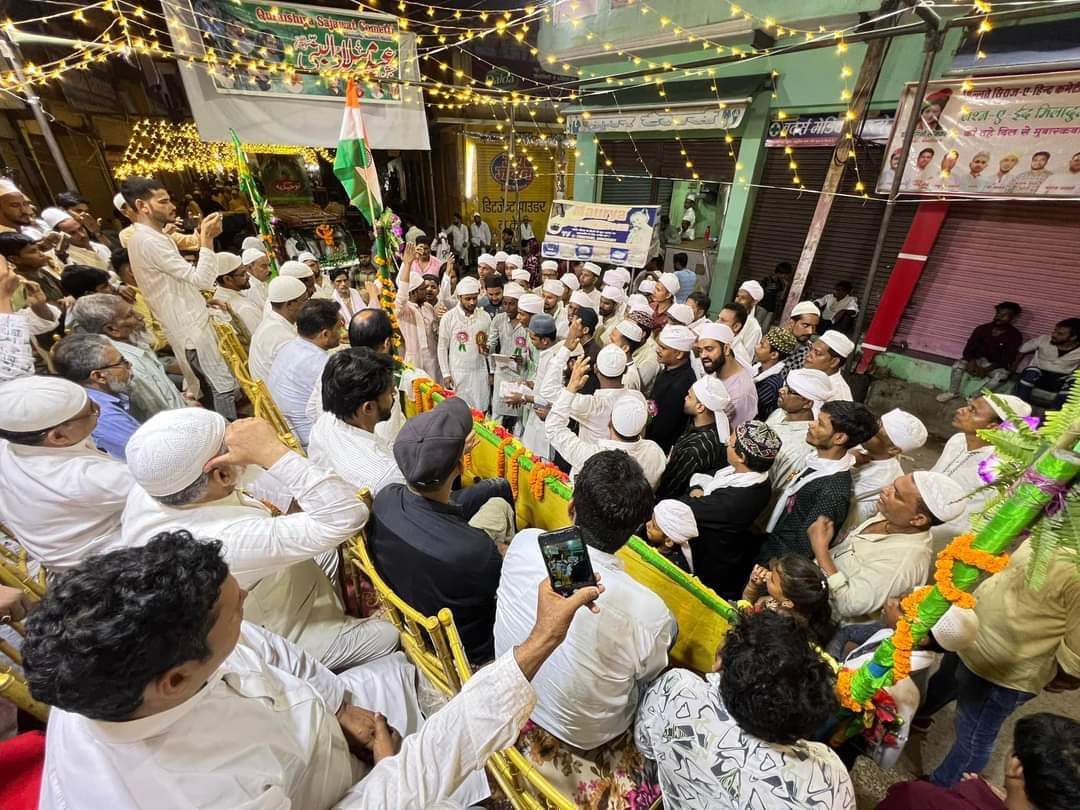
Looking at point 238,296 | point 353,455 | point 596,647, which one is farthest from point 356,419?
point 238,296

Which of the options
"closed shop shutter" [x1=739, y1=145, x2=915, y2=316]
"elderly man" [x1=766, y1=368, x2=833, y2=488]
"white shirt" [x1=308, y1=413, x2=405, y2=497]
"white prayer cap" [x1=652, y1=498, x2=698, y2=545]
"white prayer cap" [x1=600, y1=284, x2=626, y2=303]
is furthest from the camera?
"closed shop shutter" [x1=739, y1=145, x2=915, y2=316]

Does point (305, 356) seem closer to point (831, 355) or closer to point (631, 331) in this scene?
point (631, 331)

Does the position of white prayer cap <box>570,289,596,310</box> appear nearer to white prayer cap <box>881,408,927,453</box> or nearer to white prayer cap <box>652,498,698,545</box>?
white prayer cap <box>881,408,927,453</box>

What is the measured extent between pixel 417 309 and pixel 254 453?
4146mm

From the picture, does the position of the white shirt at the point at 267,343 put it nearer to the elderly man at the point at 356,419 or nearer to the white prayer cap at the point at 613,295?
the elderly man at the point at 356,419

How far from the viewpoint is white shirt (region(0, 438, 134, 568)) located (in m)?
1.87

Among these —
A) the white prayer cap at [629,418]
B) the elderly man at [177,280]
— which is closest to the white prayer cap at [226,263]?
the elderly man at [177,280]

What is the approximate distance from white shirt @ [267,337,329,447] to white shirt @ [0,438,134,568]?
4.61 feet

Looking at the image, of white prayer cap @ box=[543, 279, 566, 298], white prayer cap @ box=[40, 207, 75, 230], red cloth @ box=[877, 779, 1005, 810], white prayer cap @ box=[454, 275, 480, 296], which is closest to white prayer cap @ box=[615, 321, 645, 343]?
white prayer cap @ box=[543, 279, 566, 298]

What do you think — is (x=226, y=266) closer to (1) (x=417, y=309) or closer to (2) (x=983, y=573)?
(1) (x=417, y=309)

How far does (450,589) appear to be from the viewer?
5.90 feet

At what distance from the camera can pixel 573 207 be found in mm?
7973

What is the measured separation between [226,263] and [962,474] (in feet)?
21.5

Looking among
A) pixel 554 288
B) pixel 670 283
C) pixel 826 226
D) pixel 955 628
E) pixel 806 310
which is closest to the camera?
pixel 955 628
